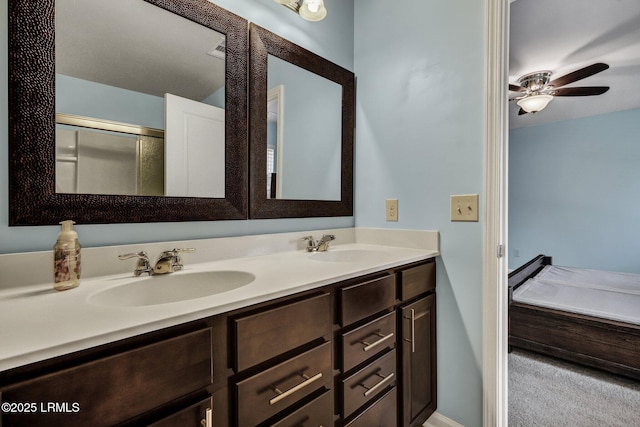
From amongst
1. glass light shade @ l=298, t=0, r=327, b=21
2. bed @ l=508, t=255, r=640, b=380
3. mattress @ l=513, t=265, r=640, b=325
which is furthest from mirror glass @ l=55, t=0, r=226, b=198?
mattress @ l=513, t=265, r=640, b=325

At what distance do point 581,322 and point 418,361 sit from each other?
4.68ft

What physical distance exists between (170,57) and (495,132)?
1.40m

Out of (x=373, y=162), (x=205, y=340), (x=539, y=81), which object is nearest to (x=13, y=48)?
(x=205, y=340)

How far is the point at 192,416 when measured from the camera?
0.59 metres

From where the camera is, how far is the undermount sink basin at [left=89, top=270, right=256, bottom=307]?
85 cm

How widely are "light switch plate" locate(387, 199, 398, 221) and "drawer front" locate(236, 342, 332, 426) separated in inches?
35.2

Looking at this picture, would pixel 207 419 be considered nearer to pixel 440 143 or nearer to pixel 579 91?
pixel 440 143

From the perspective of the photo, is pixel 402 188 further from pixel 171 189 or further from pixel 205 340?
pixel 205 340

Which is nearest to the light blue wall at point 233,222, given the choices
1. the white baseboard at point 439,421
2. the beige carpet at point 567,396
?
the white baseboard at point 439,421

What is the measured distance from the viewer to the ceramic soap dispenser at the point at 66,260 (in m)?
0.77

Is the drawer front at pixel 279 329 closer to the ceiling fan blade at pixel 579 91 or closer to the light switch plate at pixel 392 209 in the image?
the light switch plate at pixel 392 209

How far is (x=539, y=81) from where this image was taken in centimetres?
270

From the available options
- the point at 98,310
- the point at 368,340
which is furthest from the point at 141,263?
the point at 368,340

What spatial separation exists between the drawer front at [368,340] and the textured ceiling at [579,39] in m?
2.23
